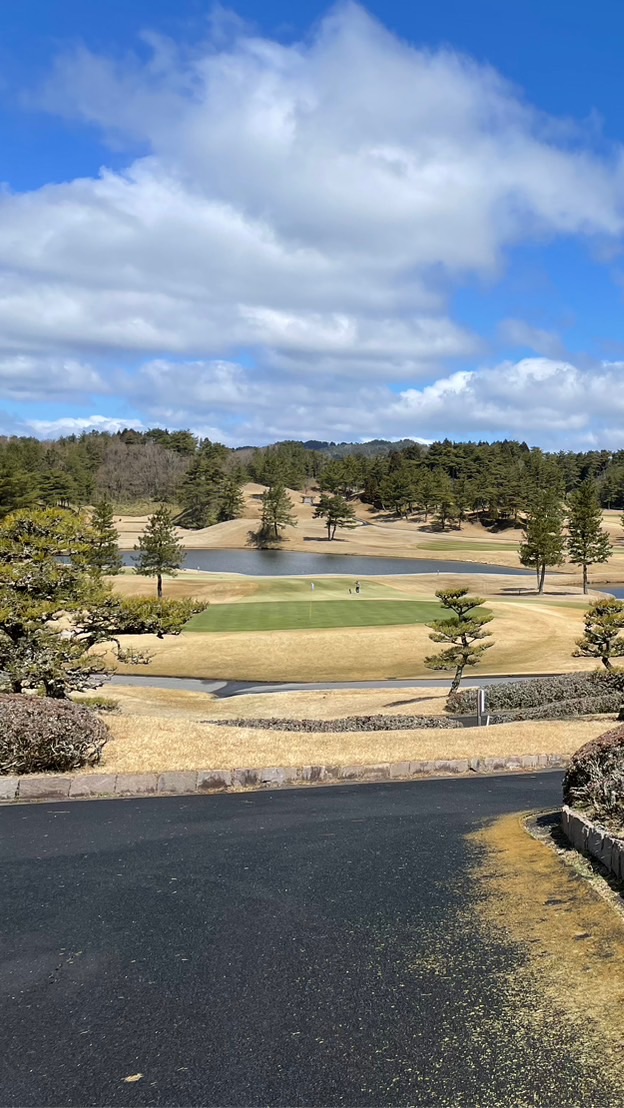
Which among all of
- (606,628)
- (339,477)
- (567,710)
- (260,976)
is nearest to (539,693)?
(567,710)

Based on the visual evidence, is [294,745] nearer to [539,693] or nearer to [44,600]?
[44,600]

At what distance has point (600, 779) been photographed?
8.88 m

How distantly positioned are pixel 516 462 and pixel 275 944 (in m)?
170

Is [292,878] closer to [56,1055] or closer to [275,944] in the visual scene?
[275,944]

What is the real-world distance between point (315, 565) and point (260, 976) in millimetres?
91792

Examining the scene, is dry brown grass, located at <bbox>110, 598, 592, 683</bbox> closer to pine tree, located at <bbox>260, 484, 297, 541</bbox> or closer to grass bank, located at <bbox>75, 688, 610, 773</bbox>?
grass bank, located at <bbox>75, 688, 610, 773</bbox>

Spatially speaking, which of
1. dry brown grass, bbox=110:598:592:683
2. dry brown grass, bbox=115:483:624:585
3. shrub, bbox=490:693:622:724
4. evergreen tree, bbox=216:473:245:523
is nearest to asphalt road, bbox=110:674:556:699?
dry brown grass, bbox=110:598:592:683

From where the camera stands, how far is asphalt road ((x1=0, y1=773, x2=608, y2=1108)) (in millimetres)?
4098

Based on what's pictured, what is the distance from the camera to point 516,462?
168 m

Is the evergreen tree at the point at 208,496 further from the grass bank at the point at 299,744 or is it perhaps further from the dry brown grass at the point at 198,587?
the grass bank at the point at 299,744

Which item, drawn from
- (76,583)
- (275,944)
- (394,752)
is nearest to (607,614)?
(394,752)

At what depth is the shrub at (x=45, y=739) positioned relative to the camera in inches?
493

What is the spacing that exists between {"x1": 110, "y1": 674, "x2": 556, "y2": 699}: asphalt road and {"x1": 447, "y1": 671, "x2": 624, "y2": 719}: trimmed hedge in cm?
534

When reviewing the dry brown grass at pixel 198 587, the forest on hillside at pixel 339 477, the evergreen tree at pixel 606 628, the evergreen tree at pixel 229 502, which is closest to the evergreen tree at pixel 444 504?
the forest on hillside at pixel 339 477
